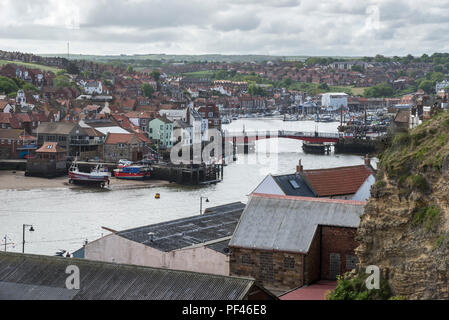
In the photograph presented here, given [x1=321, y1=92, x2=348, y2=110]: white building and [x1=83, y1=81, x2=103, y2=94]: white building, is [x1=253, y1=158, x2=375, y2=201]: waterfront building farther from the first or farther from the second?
[x1=321, y1=92, x2=348, y2=110]: white building

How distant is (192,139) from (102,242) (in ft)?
135

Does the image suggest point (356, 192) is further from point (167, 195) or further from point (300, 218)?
point (167, 195)

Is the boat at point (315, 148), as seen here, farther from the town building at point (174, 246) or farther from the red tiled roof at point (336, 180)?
the town building at point (174, 246)

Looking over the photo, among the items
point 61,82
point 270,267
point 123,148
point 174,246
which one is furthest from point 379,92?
point 270,267

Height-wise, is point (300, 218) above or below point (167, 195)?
above

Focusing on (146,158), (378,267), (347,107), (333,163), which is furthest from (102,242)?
(347,107)

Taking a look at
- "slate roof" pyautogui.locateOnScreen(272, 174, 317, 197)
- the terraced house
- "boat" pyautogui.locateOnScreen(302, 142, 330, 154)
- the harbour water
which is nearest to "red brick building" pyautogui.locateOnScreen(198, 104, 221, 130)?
"boat" pyautogui.locateOnScreen(302, 142, 330, 154)

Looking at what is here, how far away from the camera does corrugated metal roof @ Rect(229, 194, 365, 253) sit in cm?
1609

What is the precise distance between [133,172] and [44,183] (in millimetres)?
5019

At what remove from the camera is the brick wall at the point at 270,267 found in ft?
51.9

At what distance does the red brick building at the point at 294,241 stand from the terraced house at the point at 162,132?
138 feet

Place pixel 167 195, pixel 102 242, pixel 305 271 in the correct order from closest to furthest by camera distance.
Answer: pixel 305 271 < pixel 102 242 < pixel 167 195

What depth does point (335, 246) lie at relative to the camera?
1638 cm
